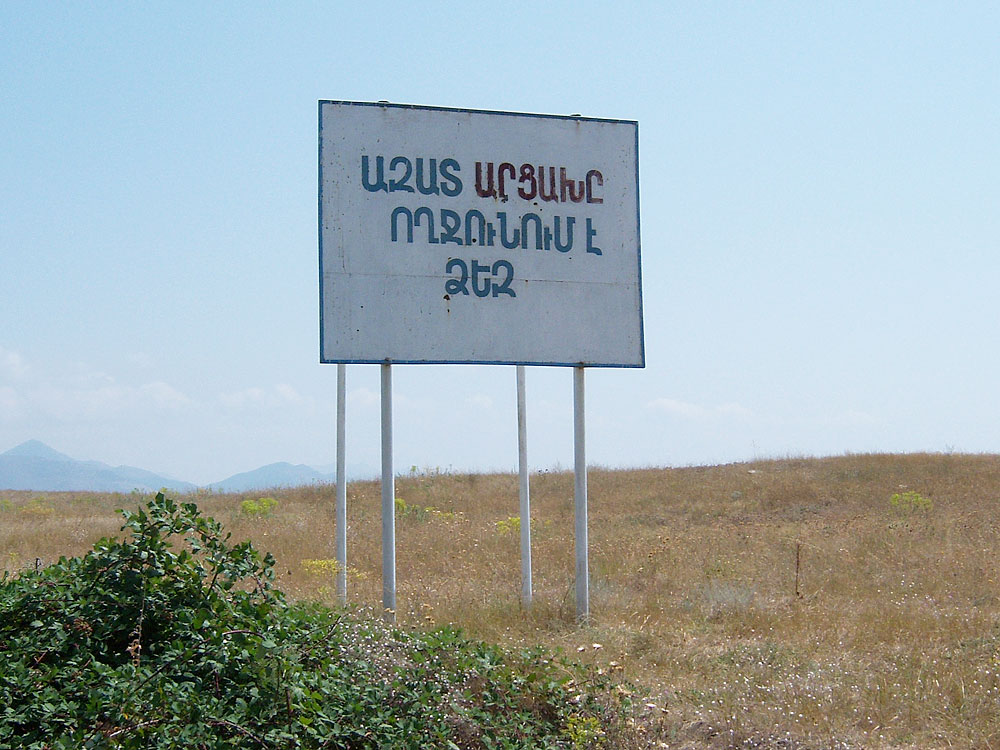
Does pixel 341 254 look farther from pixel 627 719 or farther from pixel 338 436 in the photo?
pixel 627 719

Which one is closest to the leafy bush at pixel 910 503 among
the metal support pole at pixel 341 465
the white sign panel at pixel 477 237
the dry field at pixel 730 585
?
the dry field at pixel 730 585

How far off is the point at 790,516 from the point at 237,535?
33.5ft

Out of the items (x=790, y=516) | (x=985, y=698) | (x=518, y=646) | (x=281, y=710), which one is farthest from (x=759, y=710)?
(x=790, y=516)

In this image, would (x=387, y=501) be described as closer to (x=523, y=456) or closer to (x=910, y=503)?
(x=523, y=456)

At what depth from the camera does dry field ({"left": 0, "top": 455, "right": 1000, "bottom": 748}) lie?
18.4 ft

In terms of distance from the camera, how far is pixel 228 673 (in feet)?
15.8

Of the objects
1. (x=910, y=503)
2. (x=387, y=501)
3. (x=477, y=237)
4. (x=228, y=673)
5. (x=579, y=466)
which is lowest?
(x=910, y=503)

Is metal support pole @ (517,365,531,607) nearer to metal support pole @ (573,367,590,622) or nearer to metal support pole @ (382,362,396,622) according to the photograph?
metal support pole @ (573,367,590,622)

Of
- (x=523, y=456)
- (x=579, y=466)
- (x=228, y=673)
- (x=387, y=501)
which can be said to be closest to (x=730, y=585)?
(x=579, y=466)

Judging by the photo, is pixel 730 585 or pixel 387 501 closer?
pixel 387 501

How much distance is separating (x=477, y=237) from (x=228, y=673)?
15.9ft

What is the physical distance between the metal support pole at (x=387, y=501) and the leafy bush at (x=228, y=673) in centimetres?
179

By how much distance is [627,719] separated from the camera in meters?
5.30

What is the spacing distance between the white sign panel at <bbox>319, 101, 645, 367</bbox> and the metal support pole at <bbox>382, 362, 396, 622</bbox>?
0.31 m
